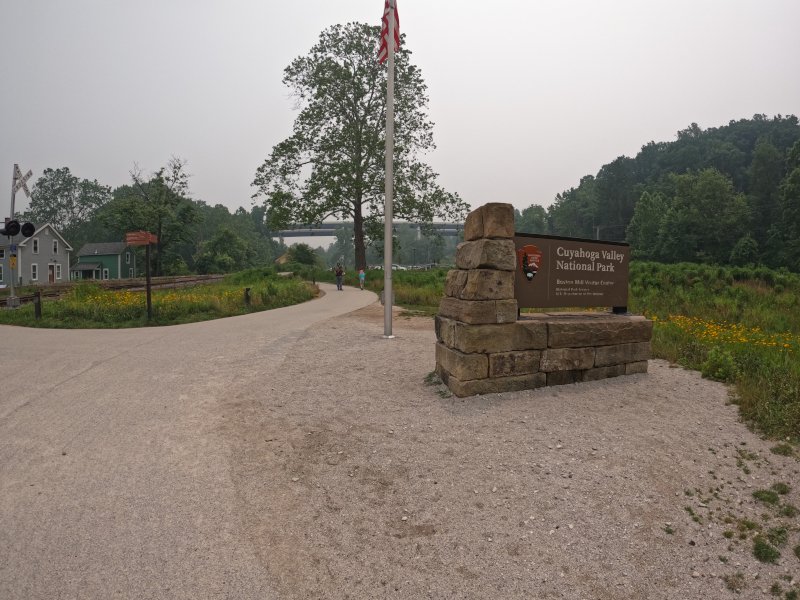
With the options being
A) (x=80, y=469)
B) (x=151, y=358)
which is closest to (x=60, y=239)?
(x=151, y=358)

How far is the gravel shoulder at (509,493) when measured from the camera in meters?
2.54

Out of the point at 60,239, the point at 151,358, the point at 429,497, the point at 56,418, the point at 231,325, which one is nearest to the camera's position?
the point at 429,497

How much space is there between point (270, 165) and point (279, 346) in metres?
22.6

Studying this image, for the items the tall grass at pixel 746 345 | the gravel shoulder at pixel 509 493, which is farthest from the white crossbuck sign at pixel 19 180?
the tall grass at pixel 746 345

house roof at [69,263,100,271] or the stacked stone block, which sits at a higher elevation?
house roof at [69,263,100,271]

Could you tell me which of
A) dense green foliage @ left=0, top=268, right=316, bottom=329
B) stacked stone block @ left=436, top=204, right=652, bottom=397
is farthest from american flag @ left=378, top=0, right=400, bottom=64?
dense green foliage @ left=0, top=268, right=316, bottom=329

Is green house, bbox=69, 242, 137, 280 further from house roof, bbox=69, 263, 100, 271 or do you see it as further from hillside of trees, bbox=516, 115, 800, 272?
hillside of trees, bbox=516, 115, 800, 272

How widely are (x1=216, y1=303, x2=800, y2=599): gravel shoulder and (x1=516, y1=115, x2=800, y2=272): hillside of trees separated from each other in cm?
5783

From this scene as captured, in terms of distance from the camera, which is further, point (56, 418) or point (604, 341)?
point (604, 341)

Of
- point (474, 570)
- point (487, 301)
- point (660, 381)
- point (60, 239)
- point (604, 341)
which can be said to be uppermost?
point (60, 239)

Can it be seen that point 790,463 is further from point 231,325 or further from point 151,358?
point 231,325

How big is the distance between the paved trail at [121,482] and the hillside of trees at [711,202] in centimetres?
6092

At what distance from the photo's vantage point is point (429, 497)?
128 inches

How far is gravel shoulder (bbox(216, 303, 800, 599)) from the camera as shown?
2.54 metres
